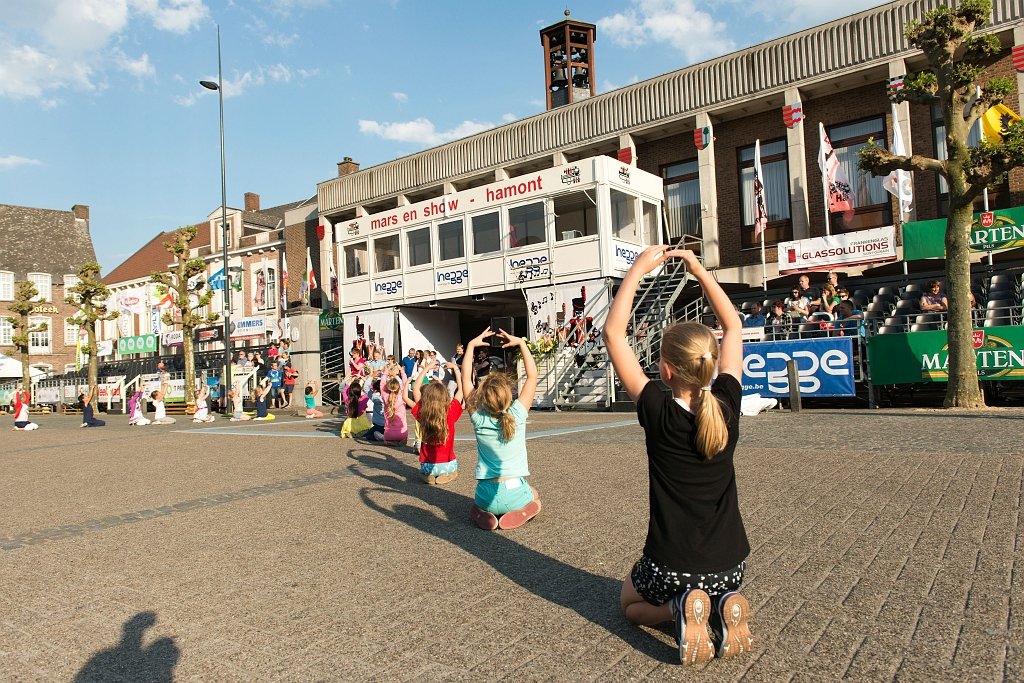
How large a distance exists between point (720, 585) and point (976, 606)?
1.54m

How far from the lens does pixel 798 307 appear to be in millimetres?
17328

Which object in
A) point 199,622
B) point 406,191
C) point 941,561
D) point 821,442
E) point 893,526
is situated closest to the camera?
point 199,622

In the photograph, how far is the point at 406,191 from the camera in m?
30.8

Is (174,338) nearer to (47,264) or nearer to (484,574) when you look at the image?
(47,264)

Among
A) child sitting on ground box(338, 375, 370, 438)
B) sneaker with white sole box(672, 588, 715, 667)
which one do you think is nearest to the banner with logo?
child sitting on ground box(338, 375, 370, 438)

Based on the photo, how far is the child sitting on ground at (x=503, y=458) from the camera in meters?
5.92

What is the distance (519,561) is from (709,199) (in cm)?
2024

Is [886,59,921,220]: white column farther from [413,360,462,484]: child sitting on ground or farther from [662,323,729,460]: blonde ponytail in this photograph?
[662,323,729,460]: blonde ponytail

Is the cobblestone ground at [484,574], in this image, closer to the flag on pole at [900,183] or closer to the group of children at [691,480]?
the group of children at [691,480]

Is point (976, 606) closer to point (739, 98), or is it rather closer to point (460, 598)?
point (460, 598)

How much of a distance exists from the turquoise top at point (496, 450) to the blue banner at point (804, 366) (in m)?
10.6

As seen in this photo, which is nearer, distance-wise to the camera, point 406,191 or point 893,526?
point 893,526

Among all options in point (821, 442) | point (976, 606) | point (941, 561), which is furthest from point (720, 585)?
point (821, 442)

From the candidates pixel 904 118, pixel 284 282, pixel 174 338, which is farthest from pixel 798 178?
pixel 174 338
